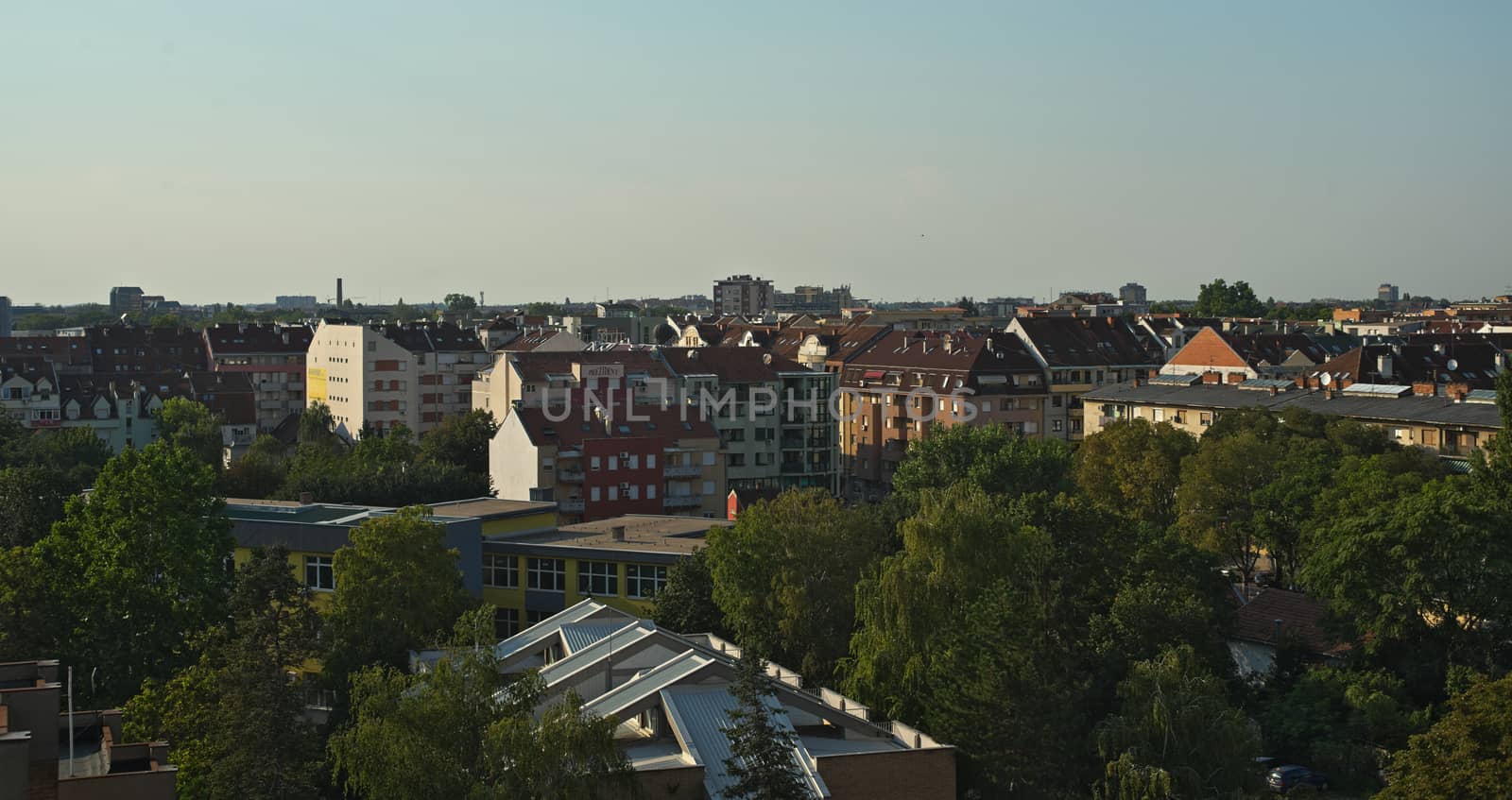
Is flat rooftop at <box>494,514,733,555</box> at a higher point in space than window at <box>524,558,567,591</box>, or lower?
higher

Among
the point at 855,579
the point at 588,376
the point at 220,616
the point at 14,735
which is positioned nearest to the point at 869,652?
the point at 855,579

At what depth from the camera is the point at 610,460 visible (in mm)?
57781

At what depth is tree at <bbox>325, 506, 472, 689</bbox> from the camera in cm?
3169

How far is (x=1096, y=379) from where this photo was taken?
7725 centimetres

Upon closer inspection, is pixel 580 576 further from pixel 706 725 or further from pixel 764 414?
pixel 764 414

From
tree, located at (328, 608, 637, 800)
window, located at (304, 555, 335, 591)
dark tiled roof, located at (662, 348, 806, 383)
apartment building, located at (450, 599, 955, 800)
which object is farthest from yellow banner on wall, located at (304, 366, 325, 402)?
tree, located at (328, 608, 637, 800)

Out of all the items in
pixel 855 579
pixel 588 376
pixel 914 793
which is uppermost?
pixel 588 376

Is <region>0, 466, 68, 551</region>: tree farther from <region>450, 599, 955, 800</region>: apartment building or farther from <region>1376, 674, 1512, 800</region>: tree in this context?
<region>1376, 674, 1512, 800</region>: tree

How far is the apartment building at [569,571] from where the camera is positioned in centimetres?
4153

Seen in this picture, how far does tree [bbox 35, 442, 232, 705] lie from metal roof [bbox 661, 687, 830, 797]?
11566 millimetres

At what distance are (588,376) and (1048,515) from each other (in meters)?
35.5

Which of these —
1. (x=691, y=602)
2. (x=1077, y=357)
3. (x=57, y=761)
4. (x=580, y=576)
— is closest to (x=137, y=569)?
(x=691, y=602)

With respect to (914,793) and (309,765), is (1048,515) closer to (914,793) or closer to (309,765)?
(914,793)

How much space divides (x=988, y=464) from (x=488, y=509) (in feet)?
53.4
